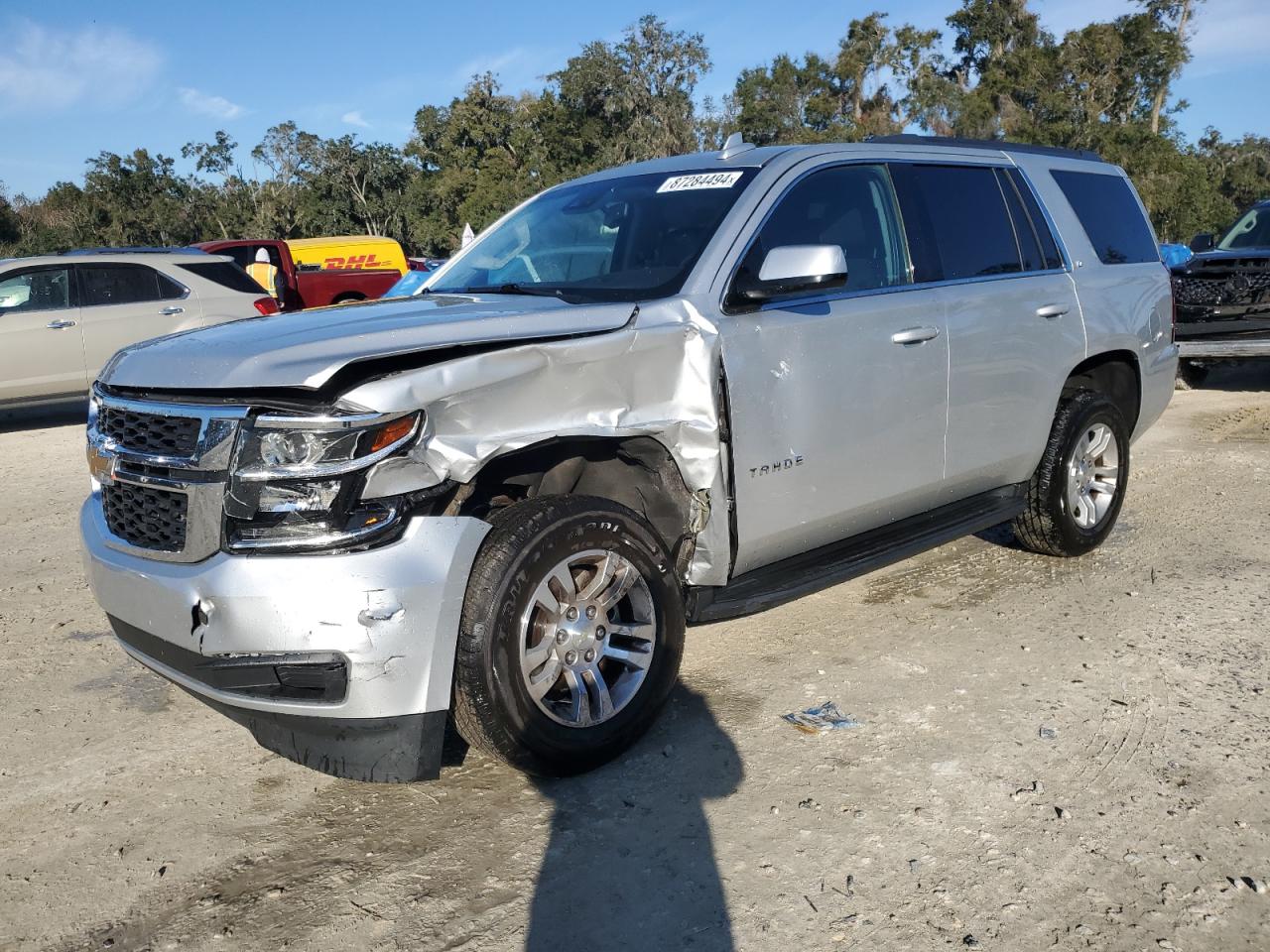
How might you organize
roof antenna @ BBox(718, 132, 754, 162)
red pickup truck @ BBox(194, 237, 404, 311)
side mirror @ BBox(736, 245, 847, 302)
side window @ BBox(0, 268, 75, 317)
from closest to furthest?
side mirror @ BBox(736, 245, 847, 302) < roof antenna @ BBox(718, 132, 754, 162) < side window @ BBox(0, 268, 75, 317) < red pickup truck @ BBox(194, 237, 404, 311)

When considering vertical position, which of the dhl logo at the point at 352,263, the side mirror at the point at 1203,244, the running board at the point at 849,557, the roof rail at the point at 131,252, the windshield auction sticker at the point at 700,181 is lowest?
the running board at the point at 849,557

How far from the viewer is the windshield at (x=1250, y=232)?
11.0 metres

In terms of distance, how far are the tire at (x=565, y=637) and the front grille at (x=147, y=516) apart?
2.69 feet

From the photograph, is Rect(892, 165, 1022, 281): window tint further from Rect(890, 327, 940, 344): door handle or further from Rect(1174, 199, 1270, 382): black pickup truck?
Rect(1174, 199, 1270, 382): black pickup truck

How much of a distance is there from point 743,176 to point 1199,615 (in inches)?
108

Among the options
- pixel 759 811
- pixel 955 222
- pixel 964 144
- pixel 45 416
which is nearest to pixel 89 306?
pixel 45 416

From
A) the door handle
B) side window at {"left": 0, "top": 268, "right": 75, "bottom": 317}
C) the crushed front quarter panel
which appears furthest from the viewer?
side window at {"left": 0, "top": 268, "right": 75, "bottom": 317}

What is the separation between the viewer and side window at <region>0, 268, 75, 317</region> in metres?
10.3

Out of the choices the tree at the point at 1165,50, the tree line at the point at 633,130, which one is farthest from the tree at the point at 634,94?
the tree at the point at 1165,50

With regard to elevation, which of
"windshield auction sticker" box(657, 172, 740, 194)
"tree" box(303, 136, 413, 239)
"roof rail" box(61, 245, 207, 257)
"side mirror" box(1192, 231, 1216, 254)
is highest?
"tree" box(303, 136, 413, 239)

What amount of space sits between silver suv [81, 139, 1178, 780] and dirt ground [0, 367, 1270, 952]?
1.00ft

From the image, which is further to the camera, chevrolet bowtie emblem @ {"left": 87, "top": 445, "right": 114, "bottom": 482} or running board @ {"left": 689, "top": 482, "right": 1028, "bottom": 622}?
running board @ {"left": 689, "top": 482, "right": 1028, "bottom": 622}

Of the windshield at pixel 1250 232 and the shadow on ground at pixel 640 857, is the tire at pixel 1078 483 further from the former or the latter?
the windshield at pixel 1250 232

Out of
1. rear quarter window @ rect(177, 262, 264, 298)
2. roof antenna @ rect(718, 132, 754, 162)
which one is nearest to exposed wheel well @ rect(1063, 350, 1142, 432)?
roof antenna @ rect(718, 132, 754, 162)
